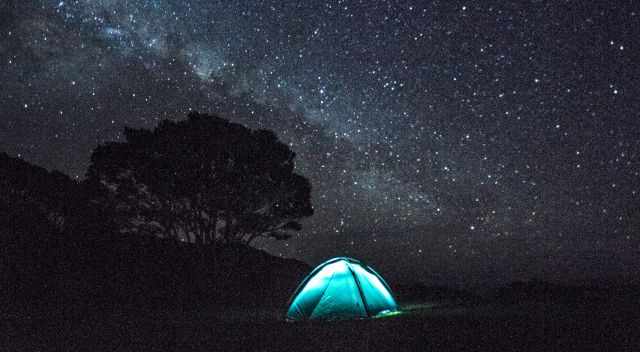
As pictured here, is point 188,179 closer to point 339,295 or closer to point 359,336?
point 339,295

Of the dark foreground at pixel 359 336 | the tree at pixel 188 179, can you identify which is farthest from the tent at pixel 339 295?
the tree at pixel 188 179

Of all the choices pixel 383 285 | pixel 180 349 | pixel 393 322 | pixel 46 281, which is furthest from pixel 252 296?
pixel 180 349

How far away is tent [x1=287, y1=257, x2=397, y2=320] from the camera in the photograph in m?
11.4

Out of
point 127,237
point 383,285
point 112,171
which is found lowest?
point 383,285

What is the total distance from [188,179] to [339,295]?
10228 mm

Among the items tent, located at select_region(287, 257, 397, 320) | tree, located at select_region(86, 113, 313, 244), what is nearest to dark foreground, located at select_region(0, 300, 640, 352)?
tent, located at select_region(287, 257, 397, 320)

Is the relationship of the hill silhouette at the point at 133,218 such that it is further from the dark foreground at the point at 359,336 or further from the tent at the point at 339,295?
the dark foreground at the point at 359,336

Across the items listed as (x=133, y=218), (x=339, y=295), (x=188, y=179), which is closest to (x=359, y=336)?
(x=339, y=295)

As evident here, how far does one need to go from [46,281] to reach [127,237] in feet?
13.0

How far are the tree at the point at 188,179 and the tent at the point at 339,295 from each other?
8670 millimetres

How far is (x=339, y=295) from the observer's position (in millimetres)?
11562

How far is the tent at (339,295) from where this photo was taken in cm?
1145

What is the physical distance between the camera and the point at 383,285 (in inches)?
515

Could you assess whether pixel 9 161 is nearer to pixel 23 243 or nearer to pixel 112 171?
pixel 23 243
